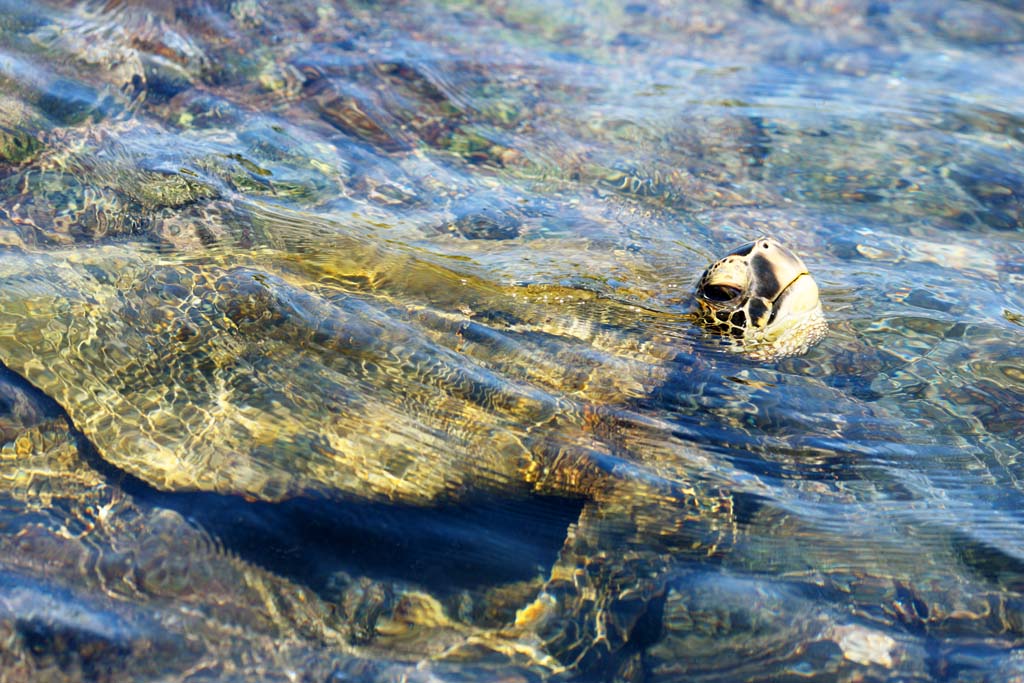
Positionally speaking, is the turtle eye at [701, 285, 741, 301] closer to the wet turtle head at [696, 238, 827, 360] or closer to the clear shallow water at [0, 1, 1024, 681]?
the wet turtle head at [696, 238, 827, 360]

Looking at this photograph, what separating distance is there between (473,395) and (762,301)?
1.10 meters

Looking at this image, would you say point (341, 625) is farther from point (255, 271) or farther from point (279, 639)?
point (255, 271)

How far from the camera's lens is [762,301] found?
301 centimetres

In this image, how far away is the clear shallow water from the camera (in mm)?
2156

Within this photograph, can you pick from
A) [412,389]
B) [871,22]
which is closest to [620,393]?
[412,389]

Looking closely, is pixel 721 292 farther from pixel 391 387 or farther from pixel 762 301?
pixel 391 387

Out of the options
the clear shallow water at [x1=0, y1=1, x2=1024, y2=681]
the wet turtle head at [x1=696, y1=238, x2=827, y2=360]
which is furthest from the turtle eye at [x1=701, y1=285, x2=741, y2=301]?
the clear shallow water at [x1=0, y1=1, x2=1024, y2=681]

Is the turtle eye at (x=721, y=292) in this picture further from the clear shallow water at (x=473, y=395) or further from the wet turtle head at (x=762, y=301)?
the clear shallow water at (x=473, y=395)

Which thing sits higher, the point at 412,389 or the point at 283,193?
the point at 283,193

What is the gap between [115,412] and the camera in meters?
2.53

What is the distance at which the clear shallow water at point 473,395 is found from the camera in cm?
216

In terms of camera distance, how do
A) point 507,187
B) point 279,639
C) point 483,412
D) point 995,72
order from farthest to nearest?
point 995,72, point 507,187, point 483,412, point 279,639

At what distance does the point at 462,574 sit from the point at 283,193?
2327 mm

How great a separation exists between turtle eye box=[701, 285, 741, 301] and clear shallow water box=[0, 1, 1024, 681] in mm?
→ 185
